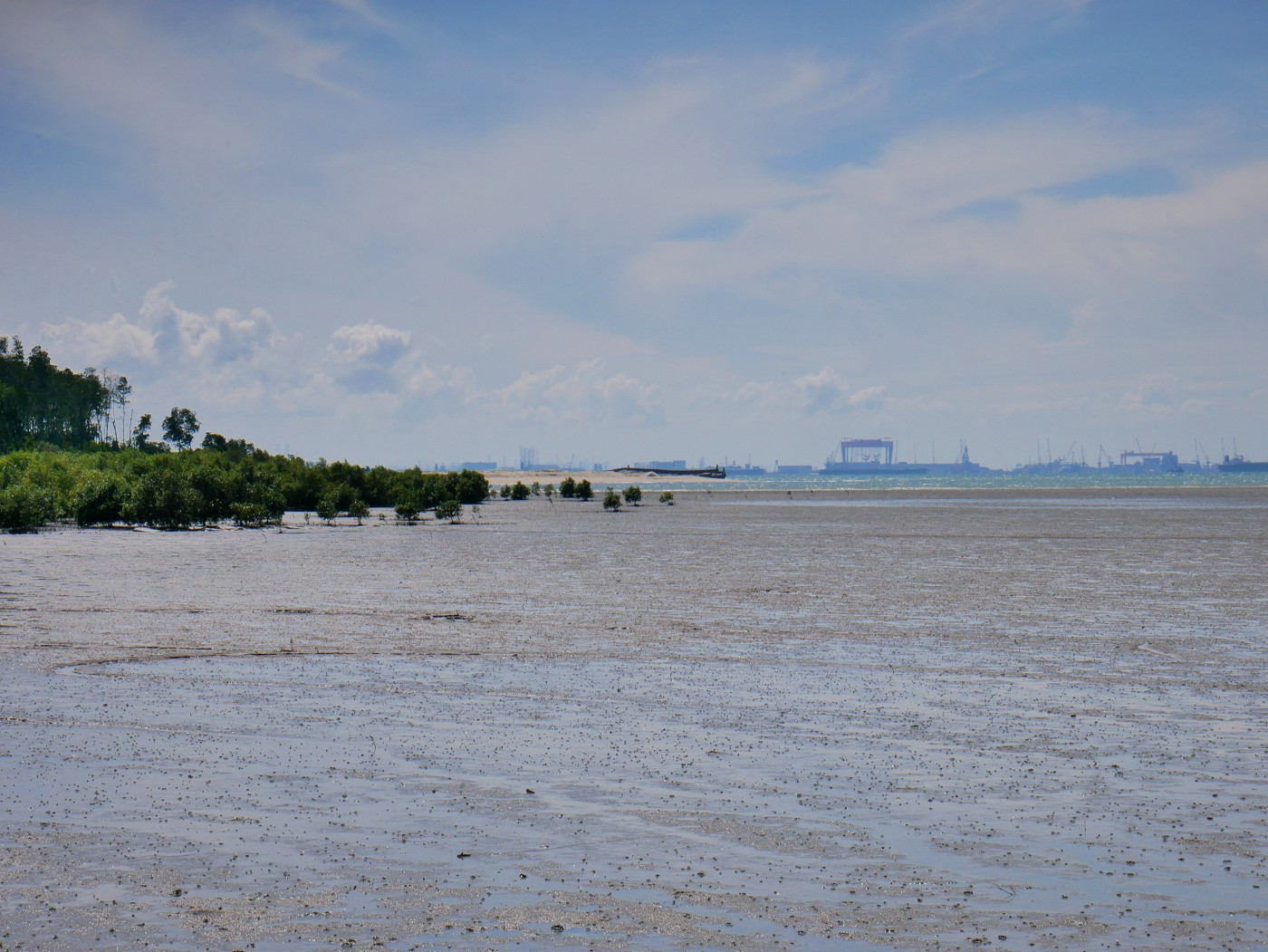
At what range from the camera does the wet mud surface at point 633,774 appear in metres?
8.49

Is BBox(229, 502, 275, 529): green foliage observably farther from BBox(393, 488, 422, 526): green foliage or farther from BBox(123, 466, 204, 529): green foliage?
BBox(393, 488, 422, 526): green foliage

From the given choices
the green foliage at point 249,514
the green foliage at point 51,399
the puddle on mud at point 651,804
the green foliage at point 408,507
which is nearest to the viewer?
the puddle on mud at point 651,804

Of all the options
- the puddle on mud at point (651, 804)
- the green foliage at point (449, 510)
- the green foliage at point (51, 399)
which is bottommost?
the puddle on mud at point (651, 804)

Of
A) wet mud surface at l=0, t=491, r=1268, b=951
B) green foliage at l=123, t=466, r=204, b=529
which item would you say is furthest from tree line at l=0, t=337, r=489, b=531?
wet mud surface at l=0, t=491, r=1268, b=951

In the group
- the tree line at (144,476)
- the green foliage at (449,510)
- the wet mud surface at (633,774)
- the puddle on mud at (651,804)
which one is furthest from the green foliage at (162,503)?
the puddle on mud at (651,804)

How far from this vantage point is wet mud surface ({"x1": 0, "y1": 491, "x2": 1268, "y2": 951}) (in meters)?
8.49

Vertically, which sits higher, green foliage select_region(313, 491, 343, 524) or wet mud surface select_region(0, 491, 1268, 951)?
green foliage select_region(313, 491, 343, 524)

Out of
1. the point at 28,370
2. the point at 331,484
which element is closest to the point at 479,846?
the point at 331,484

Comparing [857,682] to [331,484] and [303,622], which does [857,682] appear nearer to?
[303,622]

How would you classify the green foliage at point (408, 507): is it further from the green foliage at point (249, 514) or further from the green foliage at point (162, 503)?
the green foliage at point (162, 503)

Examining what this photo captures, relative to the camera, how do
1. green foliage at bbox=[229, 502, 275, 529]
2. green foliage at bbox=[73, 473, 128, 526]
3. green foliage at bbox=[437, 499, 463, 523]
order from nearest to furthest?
green foliage at bbox=[73, 473, 128, 526] → green foliage at bbox=[229, 502, 275, 529] → green foliage at bbox=[437, 499, 463, 523]

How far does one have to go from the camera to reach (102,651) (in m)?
21.0

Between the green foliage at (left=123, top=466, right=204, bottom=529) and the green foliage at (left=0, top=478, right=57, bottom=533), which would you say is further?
the green foliage at (left=123, top=466, right=204, bottom=529)

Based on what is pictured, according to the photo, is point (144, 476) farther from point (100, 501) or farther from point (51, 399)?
point (51, 399)
